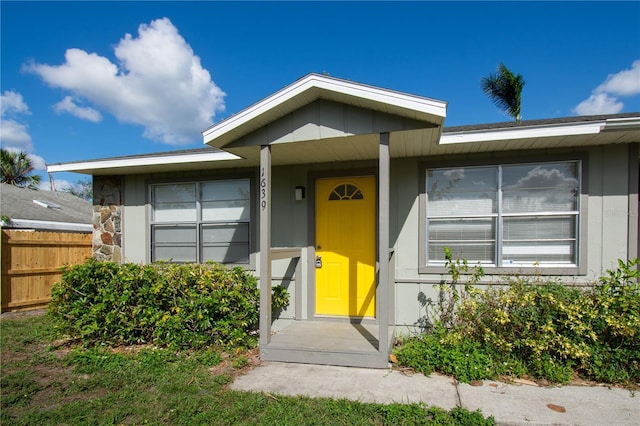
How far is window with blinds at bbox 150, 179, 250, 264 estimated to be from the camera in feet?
18.8

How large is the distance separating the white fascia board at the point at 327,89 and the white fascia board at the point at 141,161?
41.7 inches

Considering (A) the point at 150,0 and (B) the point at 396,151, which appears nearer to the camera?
(B) the point at 396,151

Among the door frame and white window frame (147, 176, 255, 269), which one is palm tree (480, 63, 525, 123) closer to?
the door frame

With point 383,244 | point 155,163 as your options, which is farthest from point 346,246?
point 155,163

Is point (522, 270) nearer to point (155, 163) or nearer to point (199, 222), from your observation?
point (199, 222)

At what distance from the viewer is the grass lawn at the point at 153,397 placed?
2.72m

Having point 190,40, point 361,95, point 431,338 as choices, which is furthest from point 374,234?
point 190,40

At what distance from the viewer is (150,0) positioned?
6.59 meters

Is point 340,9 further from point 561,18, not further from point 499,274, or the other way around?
point 499,274

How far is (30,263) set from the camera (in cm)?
762

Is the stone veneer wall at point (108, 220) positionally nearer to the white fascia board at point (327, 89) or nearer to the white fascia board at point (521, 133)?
the white fascia board at point (327, 89)

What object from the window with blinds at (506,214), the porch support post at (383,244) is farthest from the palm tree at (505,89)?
the porch support post at (383,244)

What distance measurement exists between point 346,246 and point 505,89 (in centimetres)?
1446

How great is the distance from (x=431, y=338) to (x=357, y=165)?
2.58m
